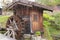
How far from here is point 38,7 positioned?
72.0 ft

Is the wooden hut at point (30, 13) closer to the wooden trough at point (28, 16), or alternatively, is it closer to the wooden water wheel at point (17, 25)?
the wooden trough at point (28, 16)

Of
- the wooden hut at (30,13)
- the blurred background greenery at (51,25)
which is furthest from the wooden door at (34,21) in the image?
the blurred background greenery at (51,25)

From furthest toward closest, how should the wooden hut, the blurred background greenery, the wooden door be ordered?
the blurred background greenery
the wooden door
the wooden hut

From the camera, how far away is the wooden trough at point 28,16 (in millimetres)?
21812

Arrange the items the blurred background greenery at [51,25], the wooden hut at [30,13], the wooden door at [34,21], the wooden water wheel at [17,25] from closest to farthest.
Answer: the wooden hut at [30,13], the wooden door at [34,21], the wooden water wheel at [17,25], the blurred background greenery at [51,25]

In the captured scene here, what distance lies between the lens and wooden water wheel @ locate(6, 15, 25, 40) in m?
22.2

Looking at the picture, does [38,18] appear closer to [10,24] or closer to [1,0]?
[10,24]

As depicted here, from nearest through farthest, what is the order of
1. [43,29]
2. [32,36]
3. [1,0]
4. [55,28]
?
[32,36]
[43,29]
[55,28]
[1,0]

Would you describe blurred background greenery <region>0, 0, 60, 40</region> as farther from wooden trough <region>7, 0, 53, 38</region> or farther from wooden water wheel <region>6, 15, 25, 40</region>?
wooden water wheel <region>6, 15, 25, 40</region>

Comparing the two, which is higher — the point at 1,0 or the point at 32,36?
the point at 1,0

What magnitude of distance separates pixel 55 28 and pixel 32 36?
5.20 m

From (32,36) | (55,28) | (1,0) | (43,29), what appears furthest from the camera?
(1,0)

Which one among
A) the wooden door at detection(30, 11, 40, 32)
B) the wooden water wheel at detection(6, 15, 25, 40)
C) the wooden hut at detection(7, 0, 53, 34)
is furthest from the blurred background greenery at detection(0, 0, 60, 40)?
the wooden water wheel at detection(6, 15, 25, 40)

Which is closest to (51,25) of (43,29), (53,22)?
(53,22)
